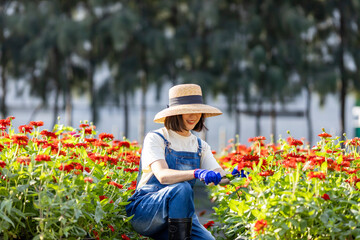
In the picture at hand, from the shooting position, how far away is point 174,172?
2902 millimetres

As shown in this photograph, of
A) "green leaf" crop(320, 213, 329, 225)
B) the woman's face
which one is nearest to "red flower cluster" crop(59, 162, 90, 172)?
the woman's face

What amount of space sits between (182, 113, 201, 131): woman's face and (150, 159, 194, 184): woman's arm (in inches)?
14.2

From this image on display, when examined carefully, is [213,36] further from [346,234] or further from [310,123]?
[346,234]

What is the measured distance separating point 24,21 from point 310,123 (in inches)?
430

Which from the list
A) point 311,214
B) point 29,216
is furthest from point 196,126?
point 29,216

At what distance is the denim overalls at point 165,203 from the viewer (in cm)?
286

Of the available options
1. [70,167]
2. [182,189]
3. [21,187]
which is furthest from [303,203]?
[21,187]

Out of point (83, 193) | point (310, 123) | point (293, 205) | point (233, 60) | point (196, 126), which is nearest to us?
point (293, 205)

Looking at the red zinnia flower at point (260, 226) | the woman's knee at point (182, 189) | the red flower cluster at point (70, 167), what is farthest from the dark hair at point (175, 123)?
the red zinnia flower at point (260, 226)

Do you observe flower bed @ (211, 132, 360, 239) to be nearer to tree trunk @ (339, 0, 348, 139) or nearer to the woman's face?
the woman's face

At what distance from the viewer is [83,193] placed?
2.85 m

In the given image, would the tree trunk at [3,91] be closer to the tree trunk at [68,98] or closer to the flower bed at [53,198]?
the tree trunk at [68,98]

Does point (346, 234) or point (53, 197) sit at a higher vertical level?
point (53, 197)

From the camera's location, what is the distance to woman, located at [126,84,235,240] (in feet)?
9.37
